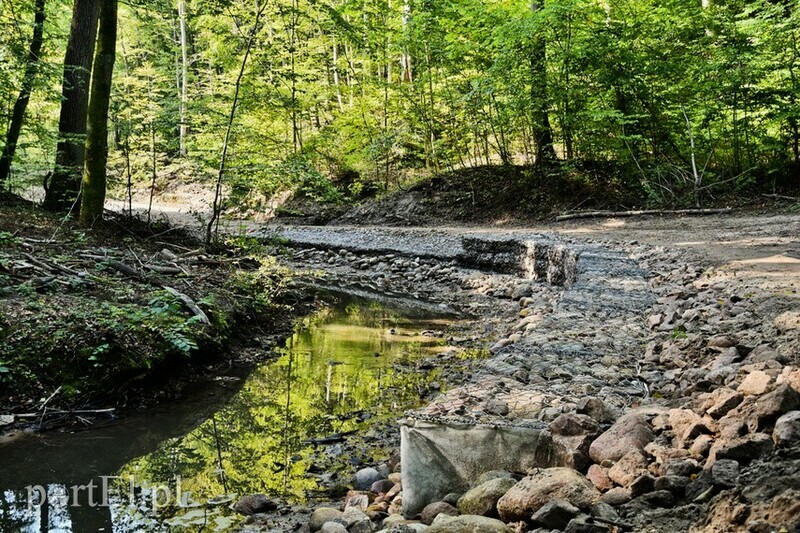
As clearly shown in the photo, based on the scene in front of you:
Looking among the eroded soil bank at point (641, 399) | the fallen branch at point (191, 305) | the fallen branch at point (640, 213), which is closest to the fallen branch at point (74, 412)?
the fallen branch at point (191, 305)

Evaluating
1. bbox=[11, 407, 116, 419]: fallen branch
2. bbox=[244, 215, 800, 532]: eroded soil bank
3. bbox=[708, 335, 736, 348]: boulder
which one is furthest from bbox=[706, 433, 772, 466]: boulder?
bbox=[11, 407, 116, 419]: fallen branch

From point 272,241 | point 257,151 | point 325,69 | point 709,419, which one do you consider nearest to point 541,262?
point 272,241

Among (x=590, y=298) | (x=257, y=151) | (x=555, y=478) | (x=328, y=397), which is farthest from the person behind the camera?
(x=257, y=151)

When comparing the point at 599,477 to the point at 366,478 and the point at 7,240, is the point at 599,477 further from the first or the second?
the point at 7,240

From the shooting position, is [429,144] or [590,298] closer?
[590,298]

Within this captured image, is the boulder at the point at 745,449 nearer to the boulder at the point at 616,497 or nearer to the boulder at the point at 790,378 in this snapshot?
the boulder at the point at 616,497

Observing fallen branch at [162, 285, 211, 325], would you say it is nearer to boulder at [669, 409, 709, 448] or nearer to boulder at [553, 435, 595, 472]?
boulder at [553, 435, 595, 472]

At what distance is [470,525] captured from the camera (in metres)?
2.09

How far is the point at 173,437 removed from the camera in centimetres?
419

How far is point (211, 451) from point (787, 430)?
11.1 feet

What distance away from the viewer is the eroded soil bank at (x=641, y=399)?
1950 millimetres

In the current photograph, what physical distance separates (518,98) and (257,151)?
7421 millimetres

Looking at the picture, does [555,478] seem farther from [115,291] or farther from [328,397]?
[115,291]

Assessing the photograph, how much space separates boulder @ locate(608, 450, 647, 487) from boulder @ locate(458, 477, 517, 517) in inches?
15.9
